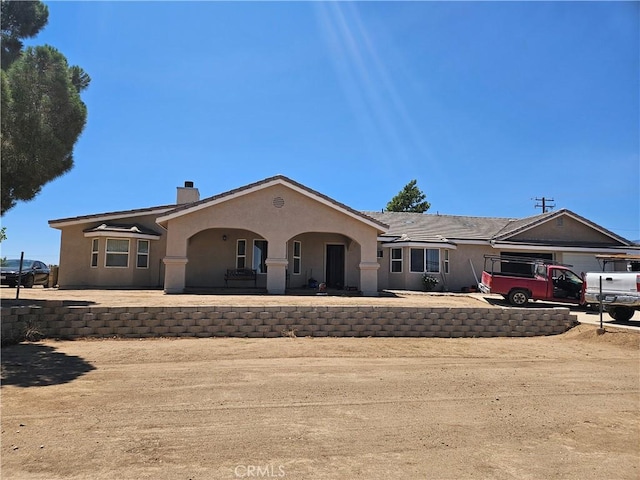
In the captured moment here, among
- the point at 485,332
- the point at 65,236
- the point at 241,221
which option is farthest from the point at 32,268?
the point at 485,332

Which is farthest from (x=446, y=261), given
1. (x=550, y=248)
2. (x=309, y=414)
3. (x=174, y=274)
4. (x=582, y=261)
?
(x=309, y=414)

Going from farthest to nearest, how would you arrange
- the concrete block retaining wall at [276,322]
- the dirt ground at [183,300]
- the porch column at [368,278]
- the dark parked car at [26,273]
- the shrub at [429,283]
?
the shrub at [429,283] < the dark parked car at [26,273] < the porch column at [368,278] < the dirt ground at [183,300] < the concrete block retaining wall at [276,322]

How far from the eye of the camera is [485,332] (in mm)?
11422

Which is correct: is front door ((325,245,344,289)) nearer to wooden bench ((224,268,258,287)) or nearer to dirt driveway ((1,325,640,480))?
wooden bench ((224,268,258,287))

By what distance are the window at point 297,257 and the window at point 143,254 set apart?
22.5ft

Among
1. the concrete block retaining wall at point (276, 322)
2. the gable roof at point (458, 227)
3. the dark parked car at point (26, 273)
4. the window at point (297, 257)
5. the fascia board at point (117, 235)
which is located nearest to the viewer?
the concrete block retaining wall at point (276, 322)

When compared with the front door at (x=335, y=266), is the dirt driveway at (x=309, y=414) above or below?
below

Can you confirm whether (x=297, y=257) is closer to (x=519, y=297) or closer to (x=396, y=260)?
(x=396, y=260)

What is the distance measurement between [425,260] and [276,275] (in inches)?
333

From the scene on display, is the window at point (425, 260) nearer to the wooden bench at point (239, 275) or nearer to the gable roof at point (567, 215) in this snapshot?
the gable roof at point (567, 215)

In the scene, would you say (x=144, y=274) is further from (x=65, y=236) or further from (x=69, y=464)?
(x=69, y=464)

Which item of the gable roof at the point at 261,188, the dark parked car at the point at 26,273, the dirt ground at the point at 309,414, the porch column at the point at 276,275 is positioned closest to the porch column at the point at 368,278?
the gable roof at the point at 261,188

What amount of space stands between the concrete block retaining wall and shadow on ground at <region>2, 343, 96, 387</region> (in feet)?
2.84

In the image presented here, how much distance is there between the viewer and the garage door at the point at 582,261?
22.4 metres
